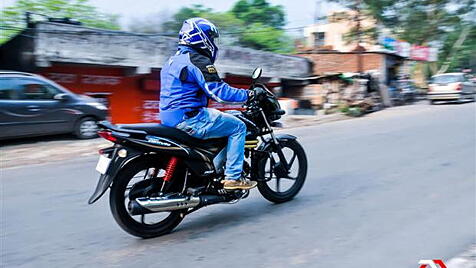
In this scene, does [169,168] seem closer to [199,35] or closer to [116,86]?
[199,35]

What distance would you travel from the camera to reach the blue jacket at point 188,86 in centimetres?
412

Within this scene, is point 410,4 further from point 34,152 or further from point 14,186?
point 14,186

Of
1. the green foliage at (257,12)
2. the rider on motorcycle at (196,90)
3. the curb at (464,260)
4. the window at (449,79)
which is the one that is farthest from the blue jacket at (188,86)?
the green foliage at (257,12)

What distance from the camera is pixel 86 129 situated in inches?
445

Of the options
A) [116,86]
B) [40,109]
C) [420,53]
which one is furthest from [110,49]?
[420,53]

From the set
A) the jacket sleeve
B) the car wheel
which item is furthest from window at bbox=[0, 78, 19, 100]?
the jacket sleeve

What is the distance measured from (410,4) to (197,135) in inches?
1186

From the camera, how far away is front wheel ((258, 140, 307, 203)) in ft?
16.4

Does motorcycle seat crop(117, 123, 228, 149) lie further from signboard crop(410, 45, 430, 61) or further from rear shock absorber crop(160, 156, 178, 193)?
signboard crop(410, 45, 430, 61)

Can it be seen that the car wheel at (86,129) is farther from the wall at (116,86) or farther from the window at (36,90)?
the wall at (116,86)

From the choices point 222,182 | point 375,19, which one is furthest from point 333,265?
point 375,19

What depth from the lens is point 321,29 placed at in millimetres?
53156

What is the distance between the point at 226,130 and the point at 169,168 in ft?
2.05

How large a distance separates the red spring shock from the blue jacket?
309 millimetres
